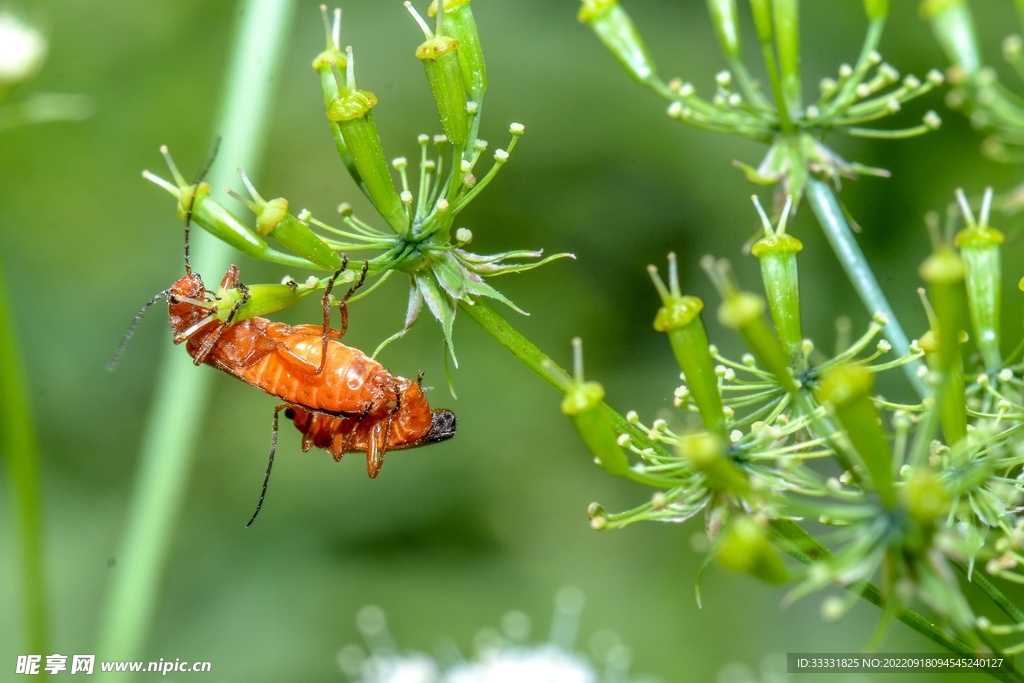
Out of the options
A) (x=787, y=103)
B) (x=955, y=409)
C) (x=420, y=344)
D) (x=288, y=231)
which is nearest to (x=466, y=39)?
(x=288, y=231)

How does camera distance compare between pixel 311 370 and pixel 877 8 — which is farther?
pixel 311 370

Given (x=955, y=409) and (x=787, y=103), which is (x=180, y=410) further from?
(x=955, y=409)

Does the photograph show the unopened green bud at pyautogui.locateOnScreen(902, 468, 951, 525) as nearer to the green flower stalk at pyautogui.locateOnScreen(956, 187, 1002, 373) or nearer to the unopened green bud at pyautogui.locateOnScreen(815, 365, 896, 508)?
the unopened green bud at pyautogui.locateOnScreen(815, 365, 896, 508)

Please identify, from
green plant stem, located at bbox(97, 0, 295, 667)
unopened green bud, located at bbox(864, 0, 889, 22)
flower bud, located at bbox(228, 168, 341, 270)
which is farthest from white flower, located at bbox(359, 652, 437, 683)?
unopened green bud, located at bbox(864, 0, 889, 22)

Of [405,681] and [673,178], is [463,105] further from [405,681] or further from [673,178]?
[673,178]

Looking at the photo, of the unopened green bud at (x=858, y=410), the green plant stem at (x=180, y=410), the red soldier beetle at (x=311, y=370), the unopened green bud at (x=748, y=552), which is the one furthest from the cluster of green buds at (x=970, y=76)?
the green plant stem at (x=180, y=410)

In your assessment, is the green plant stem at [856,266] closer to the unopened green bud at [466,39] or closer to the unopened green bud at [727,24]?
the unopened green bud at [727,24]
